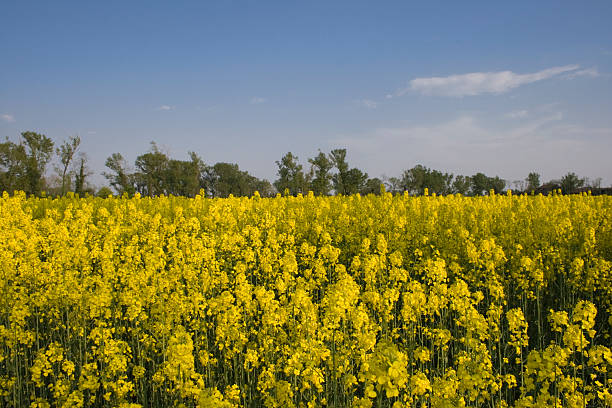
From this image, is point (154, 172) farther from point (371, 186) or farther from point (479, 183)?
point (479, 183)

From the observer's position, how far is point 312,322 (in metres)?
4.11

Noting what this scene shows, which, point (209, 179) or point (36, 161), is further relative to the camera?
point (209, 179)

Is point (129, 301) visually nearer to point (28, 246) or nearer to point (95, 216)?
point (28, 246)

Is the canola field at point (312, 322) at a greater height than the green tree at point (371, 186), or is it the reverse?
the green tree at point (371, 186)

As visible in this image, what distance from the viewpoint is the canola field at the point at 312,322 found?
3414 millimetres

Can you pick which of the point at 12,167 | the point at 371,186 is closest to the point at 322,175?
the point at 371,186

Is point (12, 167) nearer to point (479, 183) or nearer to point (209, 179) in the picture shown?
point (209, 179)

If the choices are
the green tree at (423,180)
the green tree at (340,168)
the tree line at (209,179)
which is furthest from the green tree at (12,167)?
the green tree at (423,180)

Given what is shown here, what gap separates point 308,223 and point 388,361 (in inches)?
412

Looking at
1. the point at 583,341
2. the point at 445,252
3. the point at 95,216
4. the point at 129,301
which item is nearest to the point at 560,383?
the point at 583,341

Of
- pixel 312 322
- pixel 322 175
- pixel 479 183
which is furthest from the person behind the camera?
pixel 479 183

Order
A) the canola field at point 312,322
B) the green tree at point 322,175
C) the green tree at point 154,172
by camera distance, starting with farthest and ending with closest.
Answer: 1. the green tree at point 154,172
2. the green tree at point 322,175
3. the canola field at point 312,322

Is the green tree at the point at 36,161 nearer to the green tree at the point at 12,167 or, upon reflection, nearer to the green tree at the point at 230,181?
the green tree at the point at 12,167

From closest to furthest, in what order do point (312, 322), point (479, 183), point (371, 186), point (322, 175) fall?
point (312, 322) → point (322, 175) → point (371, 186) → point (479, 183)
